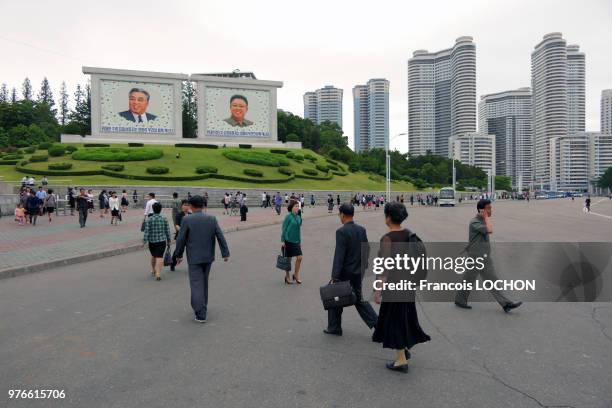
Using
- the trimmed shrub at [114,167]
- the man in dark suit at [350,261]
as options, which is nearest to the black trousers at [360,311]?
the man in dark suit at [350,261]

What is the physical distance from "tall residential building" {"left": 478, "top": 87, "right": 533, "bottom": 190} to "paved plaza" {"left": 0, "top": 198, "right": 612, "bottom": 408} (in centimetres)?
18253

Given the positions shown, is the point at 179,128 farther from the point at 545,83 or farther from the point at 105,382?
the point at 545,83

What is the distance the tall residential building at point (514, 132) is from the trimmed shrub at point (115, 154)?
15367 centimetres

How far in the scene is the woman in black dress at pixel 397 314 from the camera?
4.26 meters

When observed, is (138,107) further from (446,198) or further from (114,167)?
(446,198)

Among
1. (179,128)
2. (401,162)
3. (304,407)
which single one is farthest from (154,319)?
(401,162)

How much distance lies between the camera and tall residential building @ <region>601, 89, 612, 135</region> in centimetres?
18388

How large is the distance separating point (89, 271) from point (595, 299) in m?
9.70

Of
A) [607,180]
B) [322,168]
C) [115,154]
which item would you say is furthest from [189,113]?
[607,180]

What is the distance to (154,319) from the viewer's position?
6.04 meters

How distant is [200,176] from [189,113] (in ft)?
180

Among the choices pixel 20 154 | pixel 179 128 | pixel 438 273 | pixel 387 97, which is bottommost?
pixel 438 273

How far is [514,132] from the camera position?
576ft

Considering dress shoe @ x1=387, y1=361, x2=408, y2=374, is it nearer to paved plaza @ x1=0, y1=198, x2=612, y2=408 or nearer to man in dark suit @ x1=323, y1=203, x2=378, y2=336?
paved plaza @ x1=0, y1=198, x2=612, y2=408
